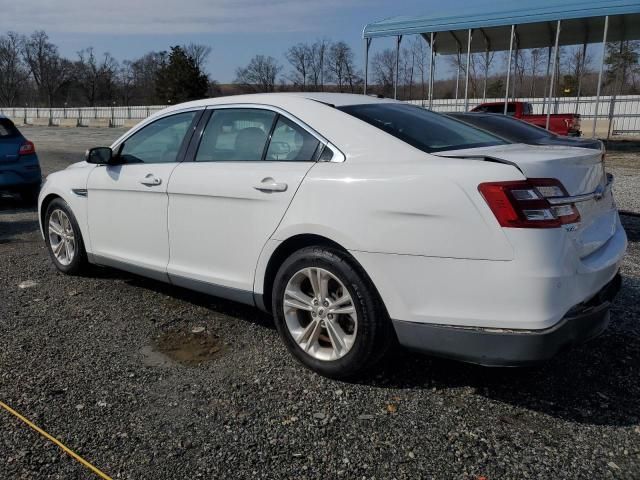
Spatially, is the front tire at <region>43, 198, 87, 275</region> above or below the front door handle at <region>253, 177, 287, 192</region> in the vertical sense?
below

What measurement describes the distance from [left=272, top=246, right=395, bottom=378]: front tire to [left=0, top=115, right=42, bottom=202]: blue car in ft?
25.2

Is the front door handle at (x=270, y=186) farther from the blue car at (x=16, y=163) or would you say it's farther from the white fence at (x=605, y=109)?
the white fence at (x=605, y=109)

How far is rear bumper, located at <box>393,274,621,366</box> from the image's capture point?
267 centimetres

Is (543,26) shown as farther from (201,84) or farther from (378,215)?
(201,84)

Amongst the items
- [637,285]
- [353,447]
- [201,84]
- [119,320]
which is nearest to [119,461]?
[353,447]

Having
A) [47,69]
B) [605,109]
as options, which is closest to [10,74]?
[47,69]

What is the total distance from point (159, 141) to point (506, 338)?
2.99 m

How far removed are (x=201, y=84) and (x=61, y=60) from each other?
44.5m

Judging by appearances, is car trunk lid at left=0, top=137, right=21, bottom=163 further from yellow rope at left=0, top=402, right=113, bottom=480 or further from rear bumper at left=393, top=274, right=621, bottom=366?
rear bumper at left=393, top=274, right=621, bottom=366

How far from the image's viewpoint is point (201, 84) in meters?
61.4

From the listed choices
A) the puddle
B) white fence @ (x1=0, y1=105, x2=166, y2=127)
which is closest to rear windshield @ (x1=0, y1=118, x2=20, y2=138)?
the puddle

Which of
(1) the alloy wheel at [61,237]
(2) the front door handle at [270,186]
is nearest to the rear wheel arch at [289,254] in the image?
(2) the front door handle at [270,186]

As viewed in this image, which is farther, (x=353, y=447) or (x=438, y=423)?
(x=438, y=423)

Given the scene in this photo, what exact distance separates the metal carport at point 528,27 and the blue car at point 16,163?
12160 millimetres
